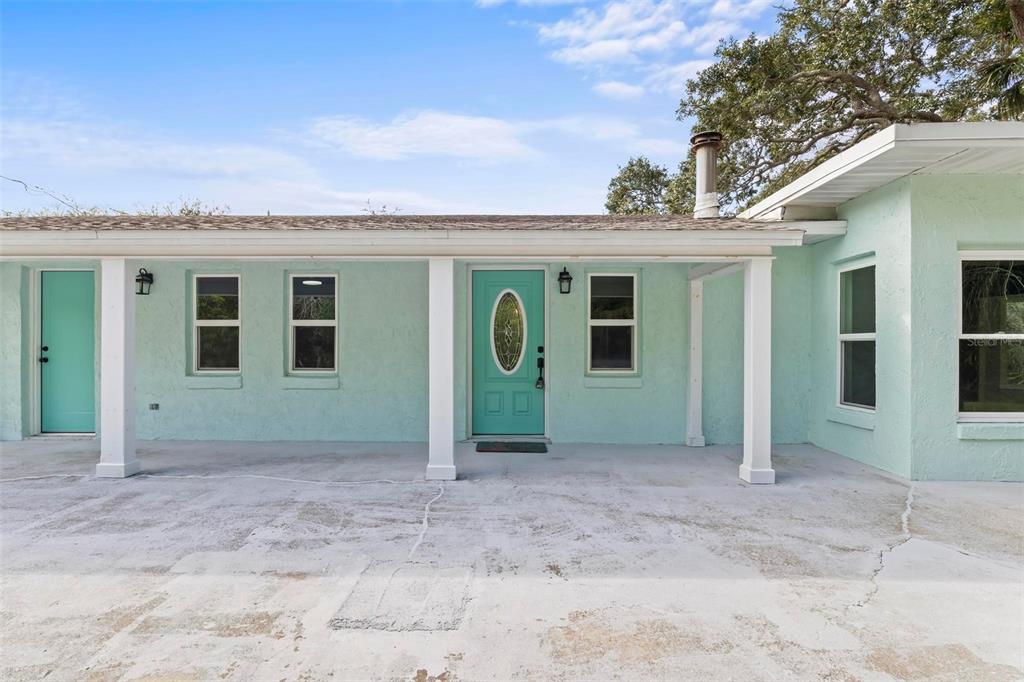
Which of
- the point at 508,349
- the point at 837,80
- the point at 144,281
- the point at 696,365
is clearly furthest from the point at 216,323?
the point at 837,80

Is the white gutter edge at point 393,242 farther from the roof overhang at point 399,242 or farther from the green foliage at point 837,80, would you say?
the green foliage at point 837,80

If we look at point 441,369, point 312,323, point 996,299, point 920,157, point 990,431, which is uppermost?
point 920,157

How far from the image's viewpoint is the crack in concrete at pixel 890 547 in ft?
9.54

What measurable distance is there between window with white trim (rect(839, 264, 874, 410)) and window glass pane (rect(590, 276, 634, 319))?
2569mm

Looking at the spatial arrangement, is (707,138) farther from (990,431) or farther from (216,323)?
(216,323)

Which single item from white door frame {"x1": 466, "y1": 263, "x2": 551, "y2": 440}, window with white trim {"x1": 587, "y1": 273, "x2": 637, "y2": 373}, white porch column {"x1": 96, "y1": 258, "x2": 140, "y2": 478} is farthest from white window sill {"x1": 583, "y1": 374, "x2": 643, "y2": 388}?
white porch column {"x1": 96, "y1": 258, "x2": 140, "y2": 478}

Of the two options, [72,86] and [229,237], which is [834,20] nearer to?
[229,237]

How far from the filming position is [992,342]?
17.5 feet

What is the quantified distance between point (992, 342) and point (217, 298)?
9271 millimetres

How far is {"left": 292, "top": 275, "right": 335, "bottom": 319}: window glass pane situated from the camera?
7289mm

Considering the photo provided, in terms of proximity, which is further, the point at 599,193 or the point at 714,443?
the point at 599,193

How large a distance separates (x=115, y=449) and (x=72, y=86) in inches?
552

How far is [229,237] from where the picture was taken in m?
5.27

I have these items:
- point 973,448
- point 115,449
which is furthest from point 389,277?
point 973,448
